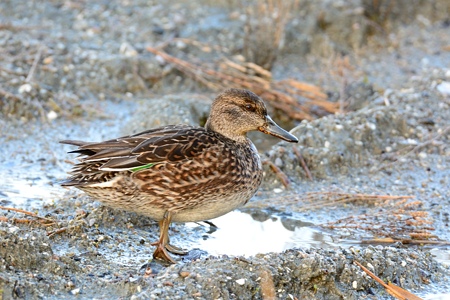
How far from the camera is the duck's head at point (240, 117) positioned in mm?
5629

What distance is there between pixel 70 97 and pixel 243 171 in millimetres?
3338

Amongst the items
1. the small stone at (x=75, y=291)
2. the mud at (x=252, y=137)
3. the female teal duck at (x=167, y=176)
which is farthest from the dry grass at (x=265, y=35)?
the small stone at (x=75, y=291)

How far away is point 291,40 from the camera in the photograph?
963 cm

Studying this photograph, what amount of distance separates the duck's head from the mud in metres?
0.75

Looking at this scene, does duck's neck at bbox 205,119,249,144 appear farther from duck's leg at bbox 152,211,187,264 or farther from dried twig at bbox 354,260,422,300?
dried twig at bbox 354,260,422,300

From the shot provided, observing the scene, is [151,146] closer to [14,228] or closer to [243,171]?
[243,171]

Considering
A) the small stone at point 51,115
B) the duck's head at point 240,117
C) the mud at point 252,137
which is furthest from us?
the small stone at point 51,115

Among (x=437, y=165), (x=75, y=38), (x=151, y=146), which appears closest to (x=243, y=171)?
(x=151, y=146)

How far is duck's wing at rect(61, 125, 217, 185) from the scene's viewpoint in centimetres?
489

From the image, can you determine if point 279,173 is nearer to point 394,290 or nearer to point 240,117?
point 240,117

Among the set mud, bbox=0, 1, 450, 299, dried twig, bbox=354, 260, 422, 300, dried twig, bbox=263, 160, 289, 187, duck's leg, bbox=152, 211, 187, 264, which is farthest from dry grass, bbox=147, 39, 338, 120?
dried twig, bbox=354, 260, 422, 300

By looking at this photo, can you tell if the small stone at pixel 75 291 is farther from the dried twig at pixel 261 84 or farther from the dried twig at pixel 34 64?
the dried twig at pixel 261 84

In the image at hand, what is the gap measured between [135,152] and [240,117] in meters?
1.02

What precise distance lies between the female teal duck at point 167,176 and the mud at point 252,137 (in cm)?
34
